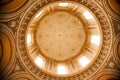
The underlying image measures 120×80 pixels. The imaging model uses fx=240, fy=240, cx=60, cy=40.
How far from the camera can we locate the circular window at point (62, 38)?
50.4ft

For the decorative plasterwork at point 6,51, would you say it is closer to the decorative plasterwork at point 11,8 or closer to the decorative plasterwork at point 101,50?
the decorative plasterwork at point 101,50

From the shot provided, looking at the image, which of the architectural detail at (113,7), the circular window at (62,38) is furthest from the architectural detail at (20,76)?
the architectural detail at (113,7)

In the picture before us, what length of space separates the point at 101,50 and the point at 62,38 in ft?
15.1

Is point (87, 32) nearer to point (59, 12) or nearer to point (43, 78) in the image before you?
point (59, 12)

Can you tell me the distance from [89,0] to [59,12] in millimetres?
4346

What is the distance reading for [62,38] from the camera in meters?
17.5

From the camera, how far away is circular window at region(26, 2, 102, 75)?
Answer: 50.4 feet

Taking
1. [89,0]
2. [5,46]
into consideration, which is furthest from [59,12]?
[5,46]

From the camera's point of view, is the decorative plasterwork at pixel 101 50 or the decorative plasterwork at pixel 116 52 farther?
the decorative plasterwork at pixel 116 52

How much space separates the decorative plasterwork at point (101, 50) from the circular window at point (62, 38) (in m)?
0.93

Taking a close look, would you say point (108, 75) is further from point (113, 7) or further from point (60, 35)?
point (60, 35)

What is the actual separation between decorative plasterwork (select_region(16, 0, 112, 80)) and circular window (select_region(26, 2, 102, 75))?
3.05 ft

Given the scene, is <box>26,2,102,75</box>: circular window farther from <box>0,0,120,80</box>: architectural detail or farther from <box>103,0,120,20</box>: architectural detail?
<box>103,0,120,20</box>: architectural detail

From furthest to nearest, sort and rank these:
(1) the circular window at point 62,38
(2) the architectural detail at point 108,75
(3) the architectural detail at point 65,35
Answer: (1) the circular window at point 62,38, (2) the architectural detail at point 108,75, (3) the architectural detail at point 65,35
